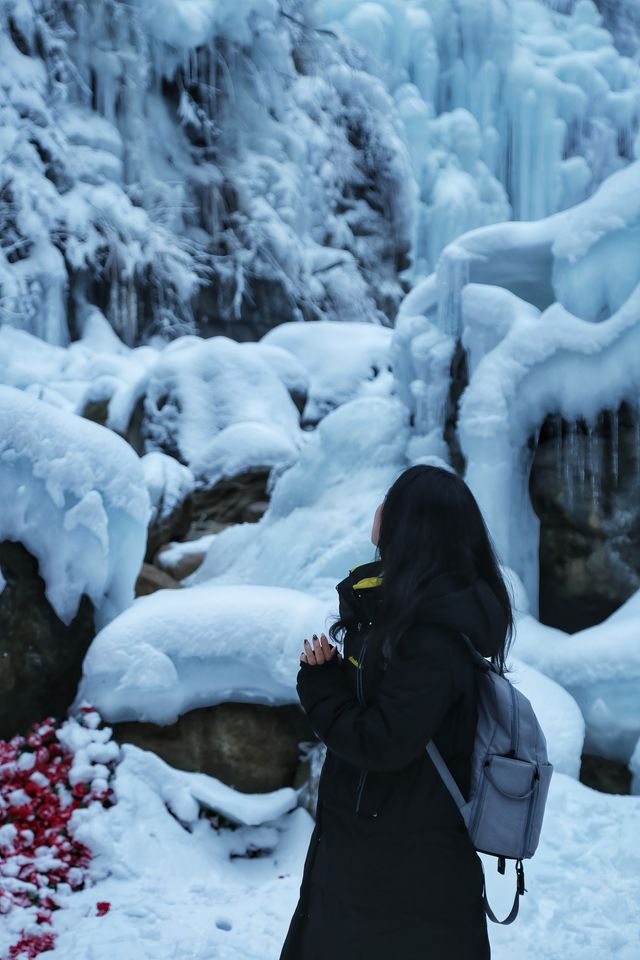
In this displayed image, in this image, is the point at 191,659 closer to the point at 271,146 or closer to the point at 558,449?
the point at 558,449

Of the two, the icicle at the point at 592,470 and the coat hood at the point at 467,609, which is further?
the icicle at the point at 592,470

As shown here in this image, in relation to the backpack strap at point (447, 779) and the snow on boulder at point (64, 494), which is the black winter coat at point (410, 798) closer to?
the backpack strap at point (447, 779)

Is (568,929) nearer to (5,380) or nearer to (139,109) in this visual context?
(5,380)

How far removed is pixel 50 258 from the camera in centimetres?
1248

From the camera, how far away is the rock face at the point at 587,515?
Result: 17.5ft

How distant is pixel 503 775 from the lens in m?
1.43

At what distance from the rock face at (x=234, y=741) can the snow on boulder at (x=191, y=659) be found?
0.05m

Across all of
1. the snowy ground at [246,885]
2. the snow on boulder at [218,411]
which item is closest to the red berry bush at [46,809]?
the snowy ground at [246,885]

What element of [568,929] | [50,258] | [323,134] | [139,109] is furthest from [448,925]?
[323,134]

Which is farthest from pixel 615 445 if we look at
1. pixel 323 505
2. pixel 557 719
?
pixel 323 505

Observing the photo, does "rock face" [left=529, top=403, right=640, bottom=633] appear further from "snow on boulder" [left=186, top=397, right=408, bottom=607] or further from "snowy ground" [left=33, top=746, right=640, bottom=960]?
"snowy ground" [left=33, top=746, right=640, bottom=960]

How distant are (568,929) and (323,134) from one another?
56.6ft

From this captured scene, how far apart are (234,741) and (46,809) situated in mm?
880

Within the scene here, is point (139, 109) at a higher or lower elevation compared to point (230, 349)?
higher
